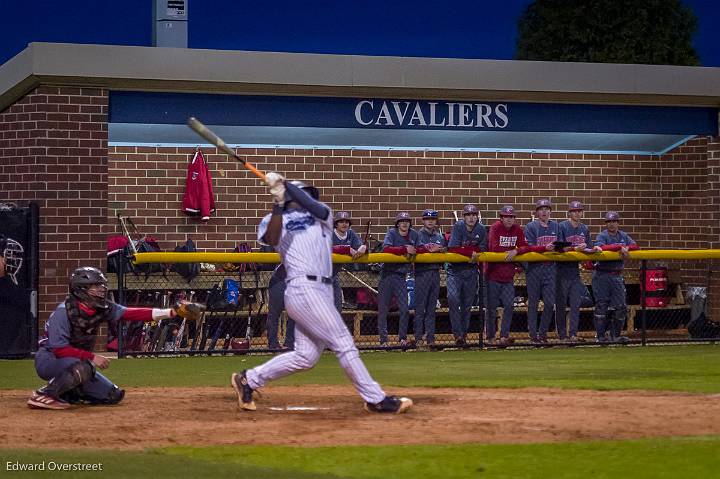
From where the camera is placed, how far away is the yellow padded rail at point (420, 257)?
47.3 ft

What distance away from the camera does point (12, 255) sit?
14.9 meters

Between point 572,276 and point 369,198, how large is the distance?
412 cm

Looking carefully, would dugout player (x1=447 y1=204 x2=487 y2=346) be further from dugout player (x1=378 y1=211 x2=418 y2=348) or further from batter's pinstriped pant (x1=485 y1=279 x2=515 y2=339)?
dugout player (x1=378 y1=211 x2=418 y2=348)

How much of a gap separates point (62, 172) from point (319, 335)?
773 centimetres

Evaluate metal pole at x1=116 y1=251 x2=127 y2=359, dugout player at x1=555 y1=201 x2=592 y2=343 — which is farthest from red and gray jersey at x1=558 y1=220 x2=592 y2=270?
metal pole at x1=116 y1=251 x2=127 y2=359

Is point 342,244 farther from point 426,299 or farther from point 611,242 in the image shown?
point 611,242

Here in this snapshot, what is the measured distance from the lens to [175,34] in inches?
667

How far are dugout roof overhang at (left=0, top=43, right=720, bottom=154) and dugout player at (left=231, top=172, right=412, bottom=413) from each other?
7.37 metres

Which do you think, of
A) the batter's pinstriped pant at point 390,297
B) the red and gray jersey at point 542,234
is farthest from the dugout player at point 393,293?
the red and gray jersey at point 542,234

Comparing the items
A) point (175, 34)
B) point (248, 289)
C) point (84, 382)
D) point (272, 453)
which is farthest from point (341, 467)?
point (175, 34)

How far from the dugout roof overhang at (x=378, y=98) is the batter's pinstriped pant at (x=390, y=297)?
2817mm

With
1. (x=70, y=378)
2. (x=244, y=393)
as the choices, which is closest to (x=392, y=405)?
(x=244, y=393)

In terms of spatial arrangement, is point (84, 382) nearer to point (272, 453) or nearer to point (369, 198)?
point (272, 453)

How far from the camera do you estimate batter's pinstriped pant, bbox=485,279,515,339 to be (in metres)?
15.8
